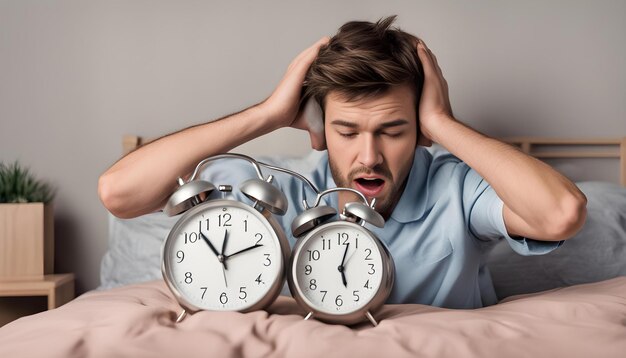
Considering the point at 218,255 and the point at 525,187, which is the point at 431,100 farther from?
the point at 218,255

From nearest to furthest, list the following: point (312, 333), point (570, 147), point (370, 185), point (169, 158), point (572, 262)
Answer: point (312, 333), point (169, 158), point (370, 185), point (572, 262), point (570, 147)

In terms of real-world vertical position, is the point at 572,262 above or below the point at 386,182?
below

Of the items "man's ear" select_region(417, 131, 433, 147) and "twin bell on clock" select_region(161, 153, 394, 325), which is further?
"man's ear" select_region(417, 131, 433, 147)

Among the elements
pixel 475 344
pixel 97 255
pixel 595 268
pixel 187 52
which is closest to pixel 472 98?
pixel 595 268

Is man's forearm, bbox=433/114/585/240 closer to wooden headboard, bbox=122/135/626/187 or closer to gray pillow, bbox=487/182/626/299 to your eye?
gray pillow, bbox=487/182/626/299

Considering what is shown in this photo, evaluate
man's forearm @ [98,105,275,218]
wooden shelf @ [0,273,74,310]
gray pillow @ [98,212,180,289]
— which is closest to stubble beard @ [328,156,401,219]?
man's forearm @ [98,105,275,218]

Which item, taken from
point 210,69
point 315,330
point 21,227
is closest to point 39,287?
point 21,227

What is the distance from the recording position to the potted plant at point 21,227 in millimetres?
2547

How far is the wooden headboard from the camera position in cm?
264

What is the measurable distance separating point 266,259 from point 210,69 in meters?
1.63

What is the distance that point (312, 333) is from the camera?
1.08 metres

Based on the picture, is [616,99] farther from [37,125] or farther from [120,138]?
[37,125]

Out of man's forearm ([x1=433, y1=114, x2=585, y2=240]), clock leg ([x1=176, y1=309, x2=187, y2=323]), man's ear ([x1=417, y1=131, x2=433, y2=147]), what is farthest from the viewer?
man's ear ([x1=417, y1=131, x2=433, y2=147])

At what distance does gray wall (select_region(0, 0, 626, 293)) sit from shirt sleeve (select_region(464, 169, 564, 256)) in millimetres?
1098
